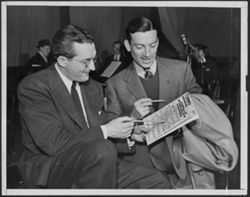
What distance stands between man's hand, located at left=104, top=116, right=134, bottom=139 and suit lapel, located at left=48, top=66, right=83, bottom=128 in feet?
0.50

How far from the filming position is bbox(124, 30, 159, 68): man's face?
2.27 meters

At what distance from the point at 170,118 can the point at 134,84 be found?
0.26 meters

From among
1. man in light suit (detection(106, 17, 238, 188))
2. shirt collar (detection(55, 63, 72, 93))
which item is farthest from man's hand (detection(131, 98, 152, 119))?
shirt collar (detection(55, 63, 72, 93))

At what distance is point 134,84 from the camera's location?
2293 mm

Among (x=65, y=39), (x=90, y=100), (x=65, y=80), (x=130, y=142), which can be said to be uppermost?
(x=65, y=39)

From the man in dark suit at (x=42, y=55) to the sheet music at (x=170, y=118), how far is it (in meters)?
0.60

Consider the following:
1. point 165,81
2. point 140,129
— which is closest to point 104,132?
point 140,129

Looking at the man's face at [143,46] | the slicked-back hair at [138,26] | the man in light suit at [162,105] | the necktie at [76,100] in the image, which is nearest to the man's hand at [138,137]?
the man in light suit at [162,105]

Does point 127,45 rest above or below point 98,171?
above

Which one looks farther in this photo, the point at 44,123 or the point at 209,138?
the point at 209,138

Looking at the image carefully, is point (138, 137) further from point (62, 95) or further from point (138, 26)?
point (138, 26)

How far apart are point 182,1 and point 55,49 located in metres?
0.71

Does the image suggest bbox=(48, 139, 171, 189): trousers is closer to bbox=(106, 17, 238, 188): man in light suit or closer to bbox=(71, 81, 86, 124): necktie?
bbox=(106, 17, 238, 188): man in light suit

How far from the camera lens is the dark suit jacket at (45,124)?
2219 mm
